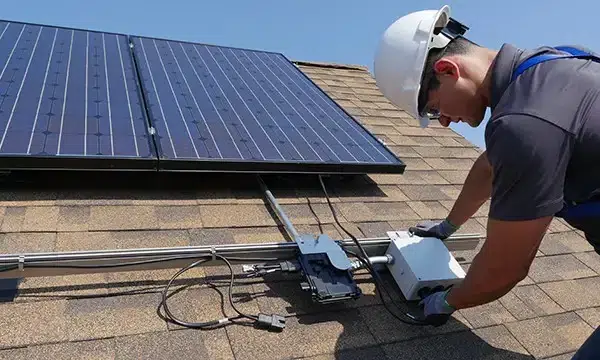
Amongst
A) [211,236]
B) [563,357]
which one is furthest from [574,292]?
[211,236]

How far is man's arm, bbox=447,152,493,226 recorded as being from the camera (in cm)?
262

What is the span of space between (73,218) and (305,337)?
131cm

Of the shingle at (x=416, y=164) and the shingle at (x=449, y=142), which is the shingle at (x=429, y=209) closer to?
the shingle at (x=416, y=164)

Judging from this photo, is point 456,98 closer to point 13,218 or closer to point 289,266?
point 289,266

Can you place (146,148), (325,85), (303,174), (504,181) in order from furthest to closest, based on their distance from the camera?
1. (325,85)
2. (303,174)
3. (146,148)
4. (504,181)

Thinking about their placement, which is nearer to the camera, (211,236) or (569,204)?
(569,204)

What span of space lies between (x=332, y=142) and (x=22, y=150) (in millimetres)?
1936

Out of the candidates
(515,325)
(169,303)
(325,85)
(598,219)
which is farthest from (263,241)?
(325,85)

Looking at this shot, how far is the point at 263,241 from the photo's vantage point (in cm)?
261

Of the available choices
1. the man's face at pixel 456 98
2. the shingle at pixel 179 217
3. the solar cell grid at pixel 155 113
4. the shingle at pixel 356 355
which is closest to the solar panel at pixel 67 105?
the solar cell grid at pixel 155 113

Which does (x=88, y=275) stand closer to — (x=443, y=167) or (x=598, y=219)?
(x=598, y=219)

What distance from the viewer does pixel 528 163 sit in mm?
1609

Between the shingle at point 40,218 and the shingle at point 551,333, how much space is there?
7.29 ft

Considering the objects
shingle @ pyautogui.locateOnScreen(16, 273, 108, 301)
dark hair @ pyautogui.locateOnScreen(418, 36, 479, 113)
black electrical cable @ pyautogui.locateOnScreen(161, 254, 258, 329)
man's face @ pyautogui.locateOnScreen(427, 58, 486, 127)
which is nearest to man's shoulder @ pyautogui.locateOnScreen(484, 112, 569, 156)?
man's face @ pyautogui.locateOnScreen(427, 58, 486, 127)
